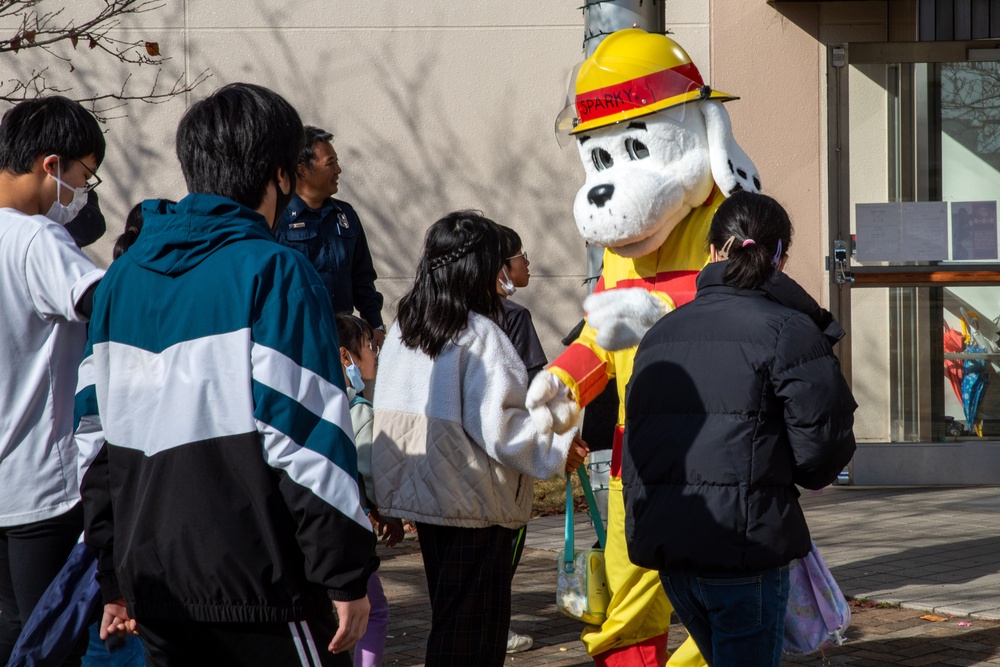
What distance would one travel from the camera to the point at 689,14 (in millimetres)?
8812

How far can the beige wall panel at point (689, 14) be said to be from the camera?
8.80 metres

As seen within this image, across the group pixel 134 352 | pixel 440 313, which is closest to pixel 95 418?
pixel 134 352

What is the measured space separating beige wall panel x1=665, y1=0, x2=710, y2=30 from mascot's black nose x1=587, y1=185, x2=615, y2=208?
5.04 meters

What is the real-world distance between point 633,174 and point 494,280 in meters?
0.70

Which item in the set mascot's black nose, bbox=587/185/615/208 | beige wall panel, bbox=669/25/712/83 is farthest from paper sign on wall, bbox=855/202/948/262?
mascot's black nose, bbox=587/185/615/208

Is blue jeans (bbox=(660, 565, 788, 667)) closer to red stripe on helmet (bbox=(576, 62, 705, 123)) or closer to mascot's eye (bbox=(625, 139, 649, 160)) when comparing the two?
mascot's eye (bbox=(625, 139, 649, 160))

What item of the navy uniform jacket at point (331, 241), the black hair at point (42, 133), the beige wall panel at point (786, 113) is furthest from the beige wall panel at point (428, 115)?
the black hair at point (42, 133)

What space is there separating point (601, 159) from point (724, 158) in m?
0.48

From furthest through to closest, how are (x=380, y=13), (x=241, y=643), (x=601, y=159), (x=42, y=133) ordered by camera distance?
1. (x=380, y=13)
2. (x=601, y=159)
3. (x=42, y=133)
4. (x=241, y=643)

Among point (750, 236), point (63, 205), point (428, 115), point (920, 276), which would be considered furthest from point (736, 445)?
point (428, 115)

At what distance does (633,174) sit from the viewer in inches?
164

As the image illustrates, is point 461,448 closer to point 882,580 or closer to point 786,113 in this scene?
point 882,580

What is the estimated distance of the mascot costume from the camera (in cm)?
398

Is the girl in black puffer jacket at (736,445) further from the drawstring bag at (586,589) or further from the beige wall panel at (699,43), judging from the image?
the beige wall panel at (699,43)
